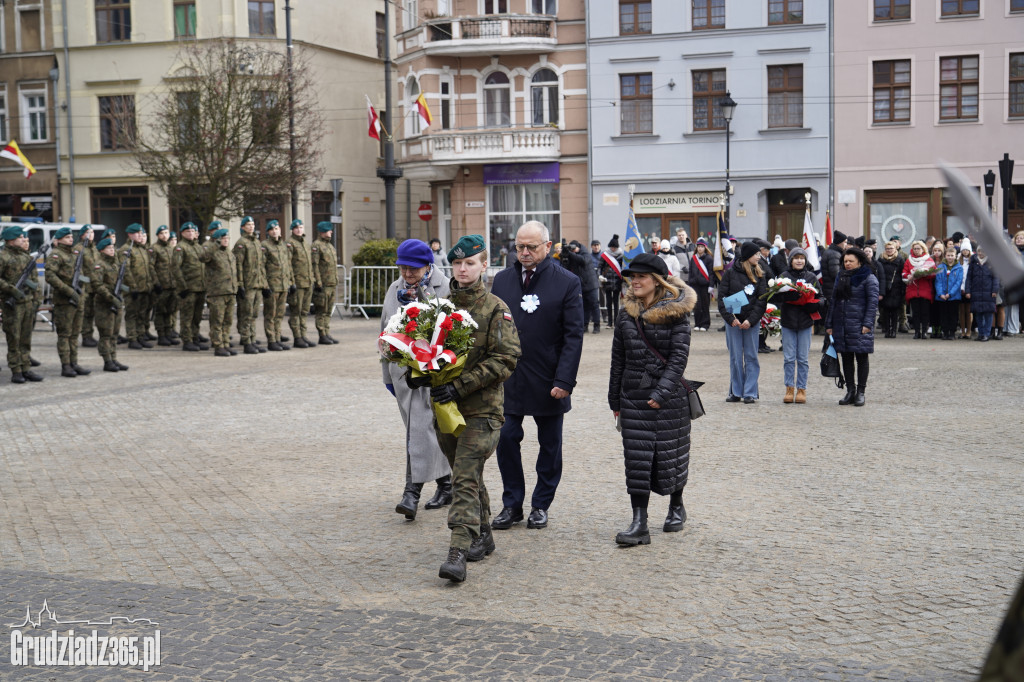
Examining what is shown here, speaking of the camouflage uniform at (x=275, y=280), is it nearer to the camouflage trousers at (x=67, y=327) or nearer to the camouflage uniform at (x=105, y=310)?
the camouflage uniform at (x=105, y=310)

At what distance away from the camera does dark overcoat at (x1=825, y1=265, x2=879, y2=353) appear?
1319cm

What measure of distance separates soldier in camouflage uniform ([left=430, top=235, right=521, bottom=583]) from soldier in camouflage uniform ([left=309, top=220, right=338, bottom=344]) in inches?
615

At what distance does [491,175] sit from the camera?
4047 centimetres

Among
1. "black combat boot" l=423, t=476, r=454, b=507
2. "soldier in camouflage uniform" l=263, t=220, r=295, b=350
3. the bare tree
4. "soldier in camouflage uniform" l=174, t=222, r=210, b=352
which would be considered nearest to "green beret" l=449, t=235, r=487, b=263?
"black combat boot" l=423, t=476, r=454, b=507

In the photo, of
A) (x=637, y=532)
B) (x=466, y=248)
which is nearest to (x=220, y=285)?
(x=466, y=248)

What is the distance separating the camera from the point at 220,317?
1989 centimetres

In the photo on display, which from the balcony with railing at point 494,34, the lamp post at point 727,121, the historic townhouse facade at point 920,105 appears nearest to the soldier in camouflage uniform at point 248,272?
the lamp post at point 727,121

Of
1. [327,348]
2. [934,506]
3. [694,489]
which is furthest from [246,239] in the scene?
[934,506]

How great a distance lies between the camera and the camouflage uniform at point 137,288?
70.1 ft

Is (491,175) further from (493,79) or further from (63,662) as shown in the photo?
(63,662)

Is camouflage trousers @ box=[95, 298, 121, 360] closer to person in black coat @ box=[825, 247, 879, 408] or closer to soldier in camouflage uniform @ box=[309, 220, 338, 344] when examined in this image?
soldier in camouflage uniform @ box=[309, 220, 338, 344]

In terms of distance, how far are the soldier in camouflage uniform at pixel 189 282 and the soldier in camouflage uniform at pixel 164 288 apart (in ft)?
1.64

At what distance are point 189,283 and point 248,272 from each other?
4.84 feet

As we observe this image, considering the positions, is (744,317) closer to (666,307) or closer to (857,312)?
(857,312)
